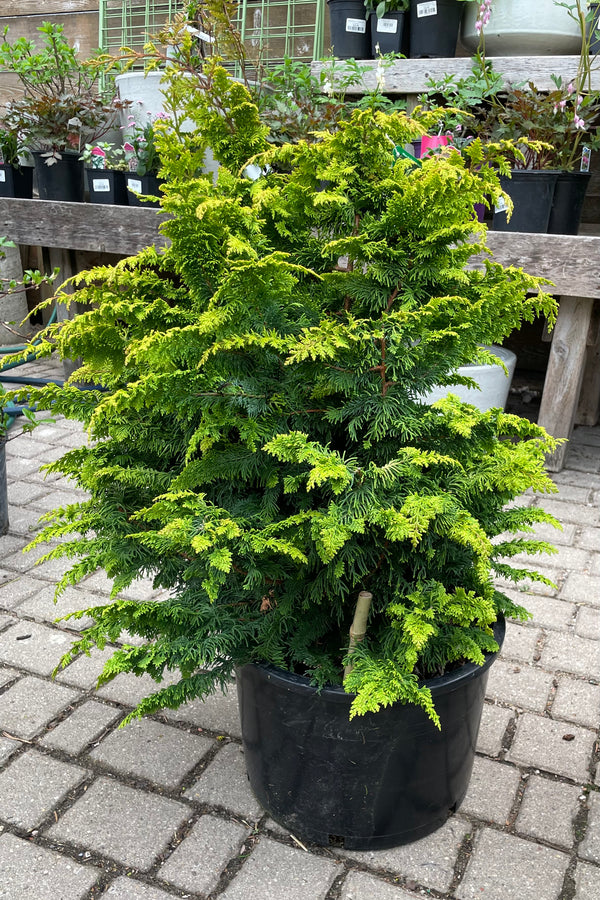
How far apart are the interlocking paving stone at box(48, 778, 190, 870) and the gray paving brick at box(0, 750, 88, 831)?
0.06 m

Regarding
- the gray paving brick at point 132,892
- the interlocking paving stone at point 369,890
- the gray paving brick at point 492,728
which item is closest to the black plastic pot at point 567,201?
Result: the gray paving brick at point 492,728

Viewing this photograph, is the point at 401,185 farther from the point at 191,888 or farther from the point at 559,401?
the point at 559,401

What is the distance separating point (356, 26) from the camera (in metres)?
4.48

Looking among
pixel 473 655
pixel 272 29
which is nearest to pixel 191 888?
pixel 473 655

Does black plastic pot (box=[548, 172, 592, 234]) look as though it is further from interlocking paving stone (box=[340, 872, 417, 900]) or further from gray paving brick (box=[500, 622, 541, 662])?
interlocking paving stone (box=[340, 872, 417, 900])

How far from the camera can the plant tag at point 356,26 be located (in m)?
4.47

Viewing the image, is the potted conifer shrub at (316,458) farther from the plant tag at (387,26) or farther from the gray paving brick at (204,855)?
the plant tag at (387,26)

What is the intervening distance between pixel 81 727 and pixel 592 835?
1.33 m

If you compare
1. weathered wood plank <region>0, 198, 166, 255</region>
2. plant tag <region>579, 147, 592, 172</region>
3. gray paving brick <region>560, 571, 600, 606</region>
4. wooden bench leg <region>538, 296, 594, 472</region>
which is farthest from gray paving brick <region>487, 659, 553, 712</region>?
weathered wood plank <region>0, 198, 166, 255</region>

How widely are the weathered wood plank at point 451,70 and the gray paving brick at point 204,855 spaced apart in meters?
3.60

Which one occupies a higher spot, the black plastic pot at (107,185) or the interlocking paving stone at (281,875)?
the black plastic pot at (107,185)

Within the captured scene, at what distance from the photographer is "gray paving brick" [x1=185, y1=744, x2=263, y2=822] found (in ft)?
6.24

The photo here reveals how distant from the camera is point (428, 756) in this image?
5.64ft

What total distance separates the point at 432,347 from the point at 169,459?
646mm
